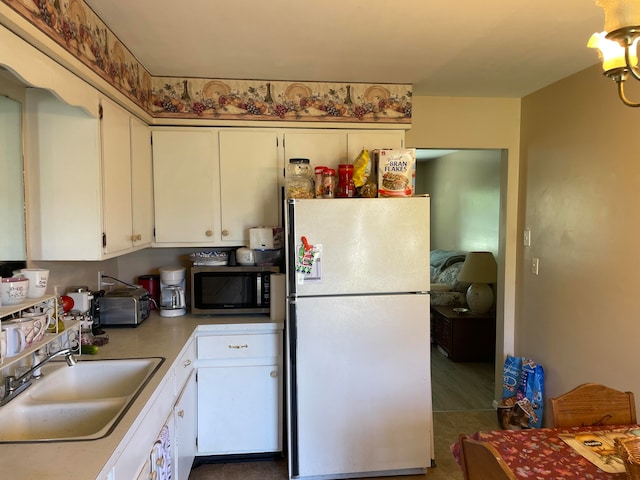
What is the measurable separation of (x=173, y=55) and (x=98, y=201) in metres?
0.92

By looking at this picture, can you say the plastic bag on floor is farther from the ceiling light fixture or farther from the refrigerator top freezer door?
the ceiling light fixture

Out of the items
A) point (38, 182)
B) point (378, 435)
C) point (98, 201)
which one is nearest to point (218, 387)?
point (378, 435)

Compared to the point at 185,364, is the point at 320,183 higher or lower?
higher

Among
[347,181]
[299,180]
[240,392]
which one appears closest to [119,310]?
[240,392]

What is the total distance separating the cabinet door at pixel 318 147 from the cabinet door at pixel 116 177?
37.9 inches

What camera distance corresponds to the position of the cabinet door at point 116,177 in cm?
197

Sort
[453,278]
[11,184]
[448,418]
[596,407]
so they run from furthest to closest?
[453,278], [448,418], [11,184], [596,407]

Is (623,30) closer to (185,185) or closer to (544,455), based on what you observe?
(544,455)

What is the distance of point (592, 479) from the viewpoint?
1.21m

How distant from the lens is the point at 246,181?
9.11 ft

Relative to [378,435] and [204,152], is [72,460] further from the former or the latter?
[204,152]

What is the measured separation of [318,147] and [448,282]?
9.77 ft

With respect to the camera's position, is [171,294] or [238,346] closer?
[238,346]

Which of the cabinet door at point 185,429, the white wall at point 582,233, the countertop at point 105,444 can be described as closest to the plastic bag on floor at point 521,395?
the white wall at point 582,233
